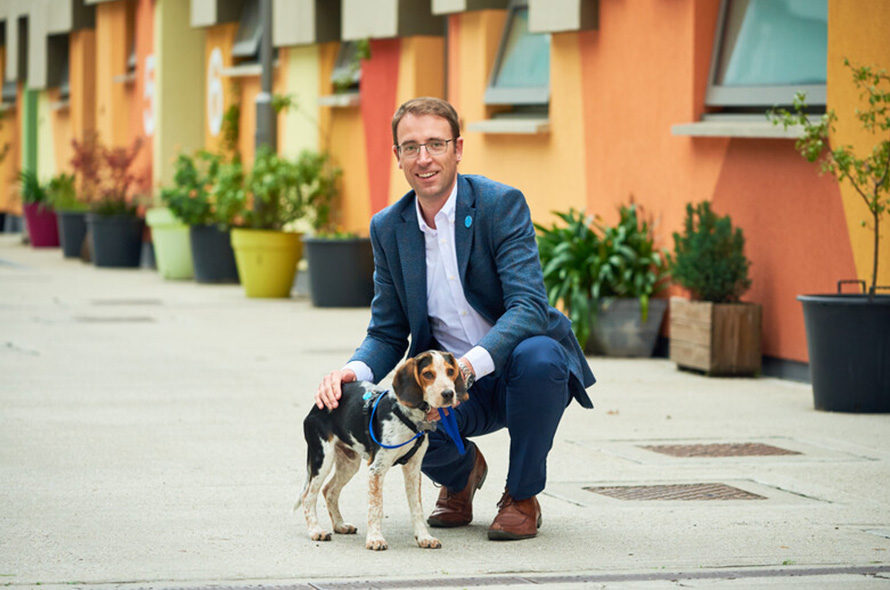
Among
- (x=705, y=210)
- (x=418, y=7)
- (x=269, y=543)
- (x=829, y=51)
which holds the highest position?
(x=418, y=7)

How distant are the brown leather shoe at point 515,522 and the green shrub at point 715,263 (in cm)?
532

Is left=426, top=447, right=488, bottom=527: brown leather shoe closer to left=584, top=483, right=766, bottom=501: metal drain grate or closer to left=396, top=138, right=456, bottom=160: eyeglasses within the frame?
left=584, top=483, right=766, bottom=501: metal drain grate

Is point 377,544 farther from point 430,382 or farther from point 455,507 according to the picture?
point 430,382

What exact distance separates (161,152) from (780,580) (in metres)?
20.5

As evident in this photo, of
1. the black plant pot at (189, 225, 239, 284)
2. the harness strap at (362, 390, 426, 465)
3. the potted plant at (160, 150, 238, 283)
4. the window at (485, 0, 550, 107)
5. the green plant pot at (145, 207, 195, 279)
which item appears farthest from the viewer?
the green plant pot at (145, 207, 195, 279)

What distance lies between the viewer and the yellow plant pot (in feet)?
57.3

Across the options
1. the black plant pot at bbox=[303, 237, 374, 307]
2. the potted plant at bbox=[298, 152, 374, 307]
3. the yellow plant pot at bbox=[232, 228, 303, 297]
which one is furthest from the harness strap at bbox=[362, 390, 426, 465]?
the yellow plant pot at bbox=[232, 228, 303, 297]

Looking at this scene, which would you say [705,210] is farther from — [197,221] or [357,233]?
[197,221]

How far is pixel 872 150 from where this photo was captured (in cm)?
926

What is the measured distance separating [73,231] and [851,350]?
18.9m

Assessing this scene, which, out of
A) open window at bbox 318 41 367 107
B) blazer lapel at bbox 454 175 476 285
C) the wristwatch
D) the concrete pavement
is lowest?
the concrete pavement

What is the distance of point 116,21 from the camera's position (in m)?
27.7

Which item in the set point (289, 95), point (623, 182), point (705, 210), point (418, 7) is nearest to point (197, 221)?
point (289, 95)

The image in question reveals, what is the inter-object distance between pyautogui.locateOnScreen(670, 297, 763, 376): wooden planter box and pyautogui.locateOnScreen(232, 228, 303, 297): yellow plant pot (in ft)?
24.9
